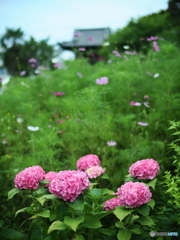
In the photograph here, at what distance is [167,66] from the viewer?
3066mm

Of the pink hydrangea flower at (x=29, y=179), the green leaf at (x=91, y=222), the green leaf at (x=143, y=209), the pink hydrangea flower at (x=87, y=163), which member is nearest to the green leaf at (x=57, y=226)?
the green leaf at (x=91, y=222)

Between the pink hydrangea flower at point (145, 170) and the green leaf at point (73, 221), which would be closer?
the green leaf at point (73, 221)

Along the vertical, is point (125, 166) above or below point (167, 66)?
below

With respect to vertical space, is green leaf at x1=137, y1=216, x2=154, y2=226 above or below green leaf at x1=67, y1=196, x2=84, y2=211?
below

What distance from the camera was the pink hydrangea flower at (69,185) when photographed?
4.53 feet

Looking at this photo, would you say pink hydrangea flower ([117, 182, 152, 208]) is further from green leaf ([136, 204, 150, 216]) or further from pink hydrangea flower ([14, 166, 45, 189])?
pink hydrangea flower ([14, 166, 45, 189])

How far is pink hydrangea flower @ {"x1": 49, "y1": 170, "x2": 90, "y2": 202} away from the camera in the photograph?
1.38m

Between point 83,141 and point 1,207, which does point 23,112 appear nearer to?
point 83,141

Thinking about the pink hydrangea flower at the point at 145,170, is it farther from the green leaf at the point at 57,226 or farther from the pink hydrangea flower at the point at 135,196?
the green leaf at the point at 57,226

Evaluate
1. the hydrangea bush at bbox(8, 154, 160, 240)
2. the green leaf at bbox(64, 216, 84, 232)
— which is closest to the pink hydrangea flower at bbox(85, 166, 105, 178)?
the hydrangea bush at bbox(8, 154, 160, 240)

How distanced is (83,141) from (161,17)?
6.41 metres

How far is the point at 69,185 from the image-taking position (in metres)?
1.39

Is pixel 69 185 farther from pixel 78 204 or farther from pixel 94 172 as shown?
pixel 94 172

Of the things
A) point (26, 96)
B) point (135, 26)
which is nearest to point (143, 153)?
point (26, 96)
